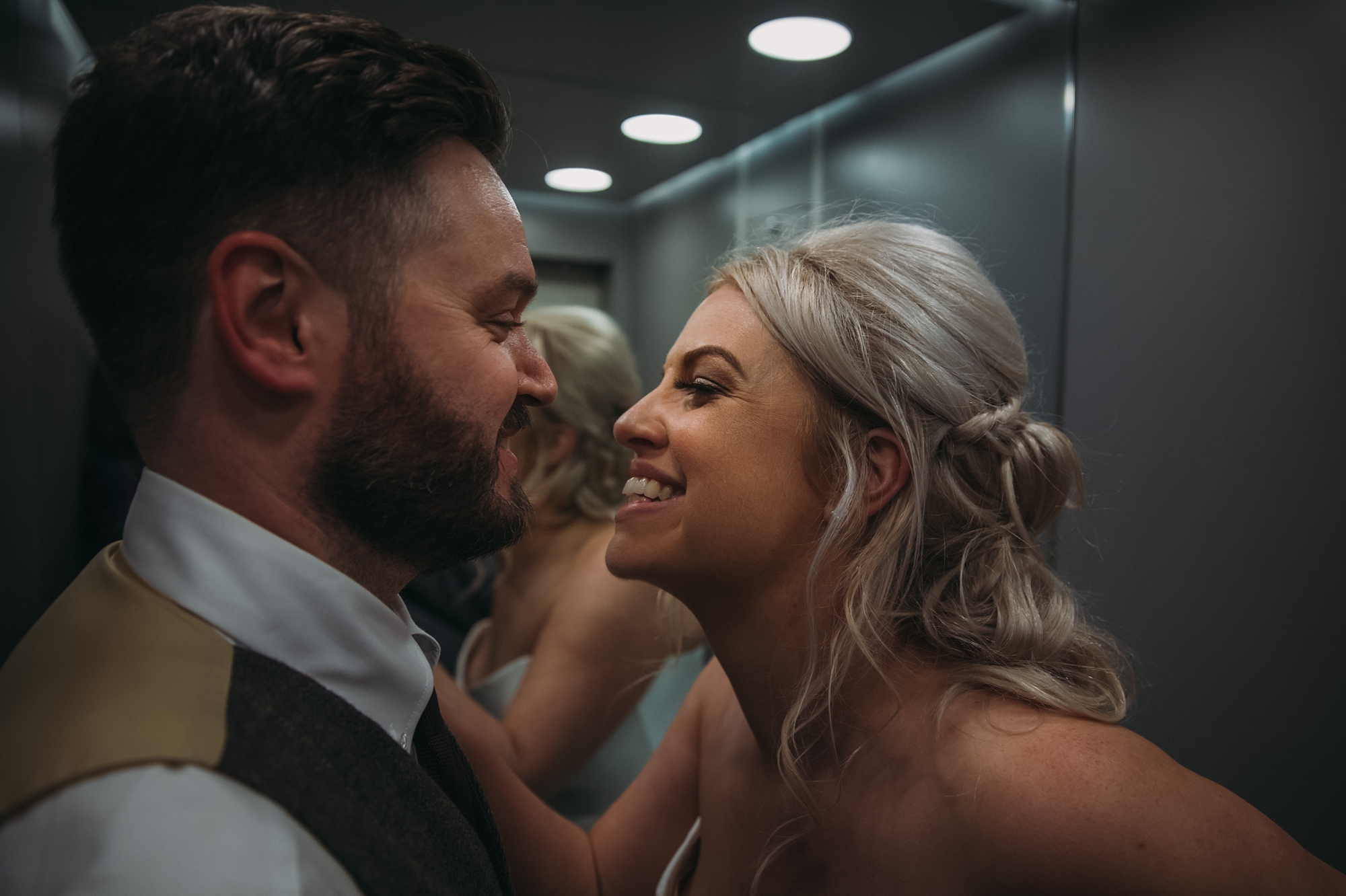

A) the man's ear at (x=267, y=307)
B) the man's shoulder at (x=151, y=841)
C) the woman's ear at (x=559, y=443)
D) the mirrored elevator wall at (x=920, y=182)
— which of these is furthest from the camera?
the woman's ear at (x=559, y=443)

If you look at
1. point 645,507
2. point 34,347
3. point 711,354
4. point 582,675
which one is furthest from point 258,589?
point 582,675

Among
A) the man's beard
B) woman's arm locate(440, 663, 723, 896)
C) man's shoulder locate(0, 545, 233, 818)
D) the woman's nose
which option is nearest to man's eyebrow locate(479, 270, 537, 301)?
the man's beard

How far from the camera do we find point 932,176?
5.70ft

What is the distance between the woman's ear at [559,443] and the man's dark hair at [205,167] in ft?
3.19

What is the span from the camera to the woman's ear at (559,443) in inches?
68.0

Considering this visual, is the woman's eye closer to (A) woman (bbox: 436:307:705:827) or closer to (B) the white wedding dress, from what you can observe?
(A) woman (bbox: 436:307:705:827)

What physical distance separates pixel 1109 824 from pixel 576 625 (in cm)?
96

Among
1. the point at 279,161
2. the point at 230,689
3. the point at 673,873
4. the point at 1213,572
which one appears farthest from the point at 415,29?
the point at 1213,572

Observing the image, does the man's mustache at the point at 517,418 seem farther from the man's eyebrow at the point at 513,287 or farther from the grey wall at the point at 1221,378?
the grey wall at the point at 1221,378

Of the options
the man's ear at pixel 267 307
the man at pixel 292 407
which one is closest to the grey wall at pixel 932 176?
the man at pixel 292 407

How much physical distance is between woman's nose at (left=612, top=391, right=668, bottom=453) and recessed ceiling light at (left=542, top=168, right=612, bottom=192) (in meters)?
0.57

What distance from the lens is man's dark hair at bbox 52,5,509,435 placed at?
69 cm

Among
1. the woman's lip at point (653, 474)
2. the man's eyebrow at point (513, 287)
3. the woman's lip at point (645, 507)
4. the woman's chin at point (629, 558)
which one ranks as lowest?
the woman's chin at point (629, 558)

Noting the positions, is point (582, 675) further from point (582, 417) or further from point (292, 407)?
point (292, 407)
